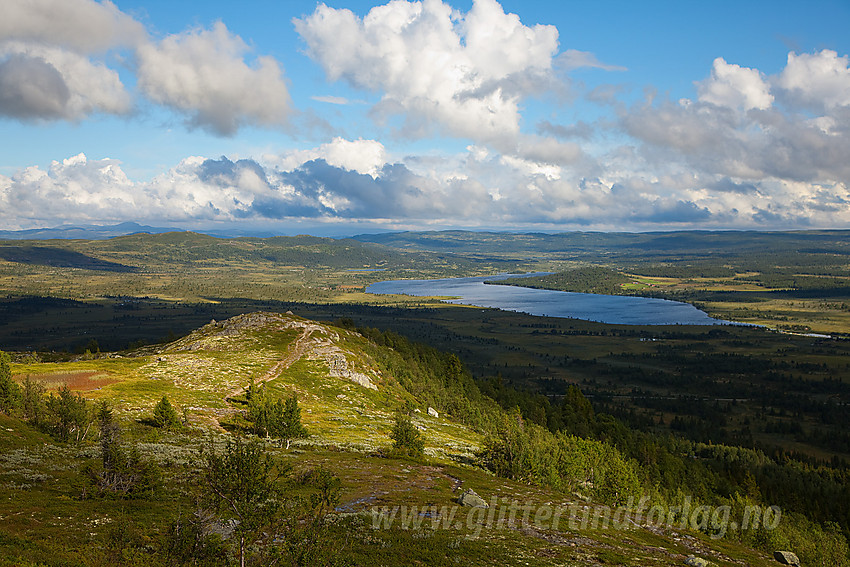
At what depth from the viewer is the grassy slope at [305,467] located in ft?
Answer: 113

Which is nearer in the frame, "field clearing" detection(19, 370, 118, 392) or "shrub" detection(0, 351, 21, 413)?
"shrub" detection(0, 351, 21, 413)

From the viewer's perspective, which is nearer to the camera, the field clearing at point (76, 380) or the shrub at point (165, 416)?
the shrub at point (165, 416)

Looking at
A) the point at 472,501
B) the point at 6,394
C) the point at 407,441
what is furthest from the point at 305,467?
the point at 6,394

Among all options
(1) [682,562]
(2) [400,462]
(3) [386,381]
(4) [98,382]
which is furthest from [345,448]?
(3) [386,381]

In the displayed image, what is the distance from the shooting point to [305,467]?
184 ft

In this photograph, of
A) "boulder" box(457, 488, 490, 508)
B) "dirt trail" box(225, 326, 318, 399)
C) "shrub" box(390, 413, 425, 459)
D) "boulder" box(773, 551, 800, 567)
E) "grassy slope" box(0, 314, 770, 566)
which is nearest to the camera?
"grassy slope" box(0, 314, 770, 566)

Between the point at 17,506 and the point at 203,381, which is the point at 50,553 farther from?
the point at 203,381

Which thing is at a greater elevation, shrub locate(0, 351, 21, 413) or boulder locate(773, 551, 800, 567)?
shrub locate(0, 351, 21, 413)

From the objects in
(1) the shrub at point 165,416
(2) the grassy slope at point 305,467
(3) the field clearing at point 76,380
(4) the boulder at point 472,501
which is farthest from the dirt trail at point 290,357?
(4) the boulder at point 472,501

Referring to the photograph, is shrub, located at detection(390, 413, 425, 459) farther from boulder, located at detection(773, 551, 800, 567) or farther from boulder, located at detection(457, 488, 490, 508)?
boulder, located at detection(773, 551, 800, 567)

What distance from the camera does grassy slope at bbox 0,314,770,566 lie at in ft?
113

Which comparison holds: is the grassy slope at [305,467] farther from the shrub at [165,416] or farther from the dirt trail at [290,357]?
the shrub at [165,416]

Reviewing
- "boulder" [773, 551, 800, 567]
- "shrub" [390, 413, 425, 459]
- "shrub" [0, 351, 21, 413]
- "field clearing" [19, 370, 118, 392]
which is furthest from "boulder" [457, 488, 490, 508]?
"field clearing" [19, 370, 118, 392]

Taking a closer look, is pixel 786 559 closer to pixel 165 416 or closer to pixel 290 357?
pixel 165 416
